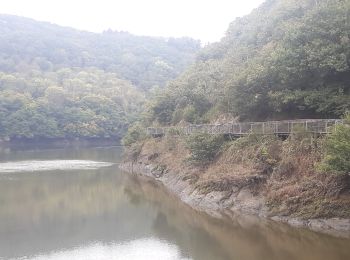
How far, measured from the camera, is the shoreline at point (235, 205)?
86.1ft

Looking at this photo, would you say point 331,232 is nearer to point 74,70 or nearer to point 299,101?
point 299,101

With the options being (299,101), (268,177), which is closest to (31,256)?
(268,177)

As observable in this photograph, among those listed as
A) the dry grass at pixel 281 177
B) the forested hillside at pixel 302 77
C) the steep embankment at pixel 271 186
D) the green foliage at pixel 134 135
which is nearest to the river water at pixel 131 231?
the steep embankment at pixel 271 186

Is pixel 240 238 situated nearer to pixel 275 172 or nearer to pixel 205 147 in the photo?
pixel 275 172

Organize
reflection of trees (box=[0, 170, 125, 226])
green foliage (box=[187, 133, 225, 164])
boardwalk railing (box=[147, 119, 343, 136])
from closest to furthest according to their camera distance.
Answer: boardwalk railing (box=[147, 119, 343, 136]) → reflection of trees (box=[0, 170, 125, 226]) → green foliage (box=[187, 133, 225, 164])

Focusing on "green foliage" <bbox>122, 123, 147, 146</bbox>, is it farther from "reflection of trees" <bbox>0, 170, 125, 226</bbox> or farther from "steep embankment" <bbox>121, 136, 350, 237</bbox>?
"steep embankment" <bbox>121, 136, 350, 237</bbox>

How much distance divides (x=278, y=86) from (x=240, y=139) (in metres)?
5.39

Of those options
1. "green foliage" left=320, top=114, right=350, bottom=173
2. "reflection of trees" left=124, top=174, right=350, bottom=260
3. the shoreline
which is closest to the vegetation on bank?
"green foliage" left=320, top=114, right=350, bottom=173

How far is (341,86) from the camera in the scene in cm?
3416

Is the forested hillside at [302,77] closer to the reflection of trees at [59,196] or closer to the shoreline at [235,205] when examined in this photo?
the shoreline at [235,205]

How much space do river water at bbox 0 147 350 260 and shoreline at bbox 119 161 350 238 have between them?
67cm

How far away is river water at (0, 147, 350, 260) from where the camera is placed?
80.3 feet

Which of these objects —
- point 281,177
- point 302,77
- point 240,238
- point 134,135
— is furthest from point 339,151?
point 134,135

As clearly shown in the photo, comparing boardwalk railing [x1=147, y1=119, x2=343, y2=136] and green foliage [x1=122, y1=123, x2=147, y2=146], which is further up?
boardwalk railing [x1=147, y1=119, x2=343, y2=136]
